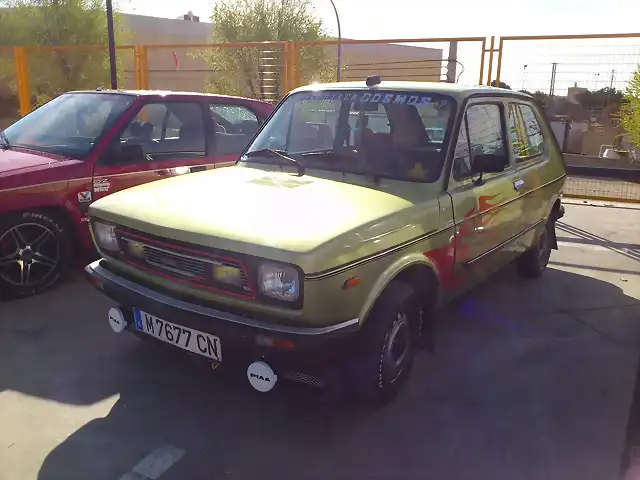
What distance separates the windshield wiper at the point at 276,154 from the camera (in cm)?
379

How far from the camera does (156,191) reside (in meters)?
3.42

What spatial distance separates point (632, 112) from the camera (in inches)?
605

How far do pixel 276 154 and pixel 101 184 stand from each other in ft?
5.98

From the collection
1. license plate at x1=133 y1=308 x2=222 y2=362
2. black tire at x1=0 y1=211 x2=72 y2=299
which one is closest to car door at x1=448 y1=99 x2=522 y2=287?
license plate at x1=133 y1=308 x2=222 y2=362

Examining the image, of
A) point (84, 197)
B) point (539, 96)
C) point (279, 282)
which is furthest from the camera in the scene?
point (539, 96)

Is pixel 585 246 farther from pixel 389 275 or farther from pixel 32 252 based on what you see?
pixel 32 252

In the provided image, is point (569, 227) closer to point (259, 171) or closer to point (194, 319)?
point (259, 171)

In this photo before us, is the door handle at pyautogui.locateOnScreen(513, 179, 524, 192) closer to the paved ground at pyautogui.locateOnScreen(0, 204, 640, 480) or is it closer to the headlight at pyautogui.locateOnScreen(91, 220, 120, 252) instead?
the paved ground at pyautogui.locateOnScreen(0, 204, 640, 480)

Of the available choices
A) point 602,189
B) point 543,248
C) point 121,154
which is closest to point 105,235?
A: point 121,154

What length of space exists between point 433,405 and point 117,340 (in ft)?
7.39

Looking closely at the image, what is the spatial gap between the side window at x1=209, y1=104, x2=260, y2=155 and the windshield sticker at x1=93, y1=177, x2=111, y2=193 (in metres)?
1.26

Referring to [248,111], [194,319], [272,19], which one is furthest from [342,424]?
[272,19]

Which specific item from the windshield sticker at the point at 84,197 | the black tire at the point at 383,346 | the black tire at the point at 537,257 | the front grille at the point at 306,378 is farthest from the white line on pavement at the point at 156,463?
the black tire at the point at 537,257

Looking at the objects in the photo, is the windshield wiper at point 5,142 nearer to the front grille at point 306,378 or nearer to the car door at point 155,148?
the car door at point 155,148
